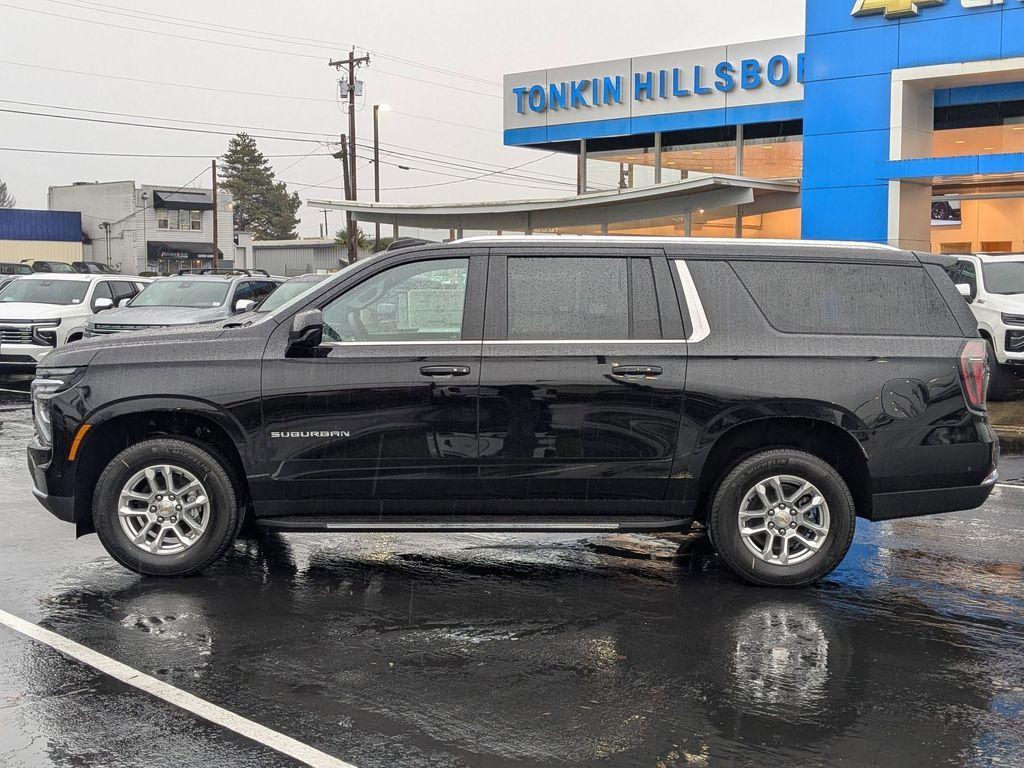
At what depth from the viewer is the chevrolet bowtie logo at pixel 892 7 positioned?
2591 cm

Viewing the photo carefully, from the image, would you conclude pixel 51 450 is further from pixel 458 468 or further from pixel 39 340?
pixel 39 340

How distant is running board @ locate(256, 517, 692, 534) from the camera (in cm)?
641

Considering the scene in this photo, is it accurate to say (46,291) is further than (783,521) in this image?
Yes

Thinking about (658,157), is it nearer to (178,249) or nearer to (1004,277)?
(1004,277)

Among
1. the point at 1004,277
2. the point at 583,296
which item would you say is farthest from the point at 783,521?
the point at 1004,277

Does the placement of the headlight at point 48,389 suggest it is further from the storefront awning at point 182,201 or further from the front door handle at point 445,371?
the storefront awning at point 182,201

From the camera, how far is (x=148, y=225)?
77312 millimetres

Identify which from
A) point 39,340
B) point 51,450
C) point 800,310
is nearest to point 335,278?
point 51,450

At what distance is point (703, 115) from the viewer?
34.4 m

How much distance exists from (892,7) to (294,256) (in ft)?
246

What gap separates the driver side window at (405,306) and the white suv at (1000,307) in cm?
1009

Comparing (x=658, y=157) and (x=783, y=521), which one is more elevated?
(x=658, y=157)

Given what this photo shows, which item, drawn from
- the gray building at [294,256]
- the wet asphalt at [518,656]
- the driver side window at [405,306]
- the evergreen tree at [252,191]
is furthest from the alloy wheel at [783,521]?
the evergreen tree at [252,191]

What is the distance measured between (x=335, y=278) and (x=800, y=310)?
2.64m
